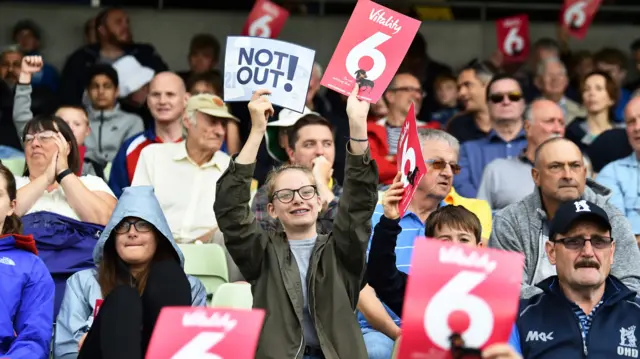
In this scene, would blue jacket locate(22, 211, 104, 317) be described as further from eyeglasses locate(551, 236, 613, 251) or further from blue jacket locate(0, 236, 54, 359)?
eyeglasses locate(551, 236, 613, 251)

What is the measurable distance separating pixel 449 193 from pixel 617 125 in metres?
3.33

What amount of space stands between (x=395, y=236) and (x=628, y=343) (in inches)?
46.2

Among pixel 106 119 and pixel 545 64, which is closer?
pixel 106 119

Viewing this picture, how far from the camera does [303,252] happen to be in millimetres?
6480

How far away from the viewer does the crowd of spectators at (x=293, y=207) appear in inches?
248

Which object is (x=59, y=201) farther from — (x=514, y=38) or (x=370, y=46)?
(x=514, y=38)

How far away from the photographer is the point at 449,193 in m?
8.09

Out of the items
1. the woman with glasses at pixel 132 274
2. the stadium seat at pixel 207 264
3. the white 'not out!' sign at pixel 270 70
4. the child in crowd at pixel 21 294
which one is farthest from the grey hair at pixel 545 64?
the child in crowd at pixel 21 294

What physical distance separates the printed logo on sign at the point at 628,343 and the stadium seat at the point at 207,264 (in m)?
2.41

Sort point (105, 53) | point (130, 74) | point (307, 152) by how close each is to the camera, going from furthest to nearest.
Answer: point (105, 53) → point (130, 74) → point (307, 152)

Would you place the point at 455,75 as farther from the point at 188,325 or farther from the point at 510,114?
the point at 188,325

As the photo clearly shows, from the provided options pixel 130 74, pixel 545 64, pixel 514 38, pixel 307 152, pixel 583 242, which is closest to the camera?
pixel 583 242

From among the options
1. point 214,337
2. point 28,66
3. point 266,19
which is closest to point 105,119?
point 28,66

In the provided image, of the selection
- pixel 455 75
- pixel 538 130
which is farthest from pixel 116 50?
pixel 538 130
